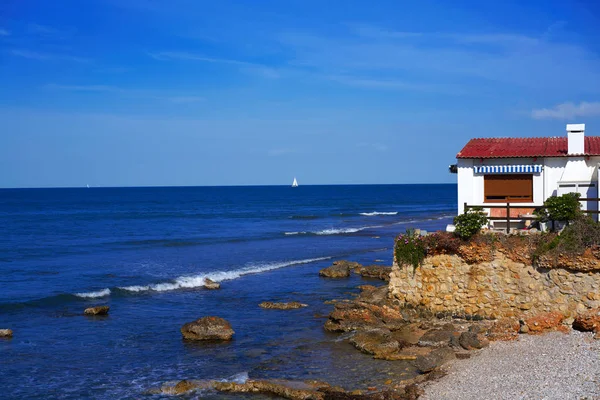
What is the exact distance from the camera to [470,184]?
2478 cm

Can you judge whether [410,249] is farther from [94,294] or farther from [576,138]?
[94,294]

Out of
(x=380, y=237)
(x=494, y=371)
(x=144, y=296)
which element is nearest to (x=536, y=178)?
(x=494, y=371)

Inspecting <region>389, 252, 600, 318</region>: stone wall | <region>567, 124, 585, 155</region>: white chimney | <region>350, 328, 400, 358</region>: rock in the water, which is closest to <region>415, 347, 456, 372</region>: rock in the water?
<region>350, 328, 400, 358</region>: rock in the water

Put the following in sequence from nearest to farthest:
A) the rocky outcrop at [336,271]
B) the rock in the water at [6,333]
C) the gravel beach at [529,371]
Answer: the gravel beach at [529,371] < the rock in the water at [6,333] < the rocky outcrop at [336,271]

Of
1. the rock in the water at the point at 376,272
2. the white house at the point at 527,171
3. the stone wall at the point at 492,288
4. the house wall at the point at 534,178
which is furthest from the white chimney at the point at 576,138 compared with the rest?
Result: the rock in the water at the point at 376,272

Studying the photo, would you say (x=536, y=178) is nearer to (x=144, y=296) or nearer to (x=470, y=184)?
(x=470, y=184)

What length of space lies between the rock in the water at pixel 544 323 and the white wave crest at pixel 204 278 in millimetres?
19176

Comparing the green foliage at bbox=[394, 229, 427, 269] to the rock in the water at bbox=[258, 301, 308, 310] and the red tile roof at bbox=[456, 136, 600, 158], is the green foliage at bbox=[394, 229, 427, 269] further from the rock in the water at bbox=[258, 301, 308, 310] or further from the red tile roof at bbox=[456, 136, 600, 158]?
the rock in the water at bbox=[258, 301, 308, 310]

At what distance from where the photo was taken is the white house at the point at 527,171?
78.1ft

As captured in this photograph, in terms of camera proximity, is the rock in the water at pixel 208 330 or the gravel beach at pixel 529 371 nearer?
the gravel beach at pixel 529 371

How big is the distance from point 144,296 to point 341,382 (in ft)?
54.9

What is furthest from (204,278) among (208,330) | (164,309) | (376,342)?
(376,342)

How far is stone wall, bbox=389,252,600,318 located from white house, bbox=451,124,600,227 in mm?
3071

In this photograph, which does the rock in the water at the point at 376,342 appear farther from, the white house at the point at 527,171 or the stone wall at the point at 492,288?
the white house at the point at 527,171
